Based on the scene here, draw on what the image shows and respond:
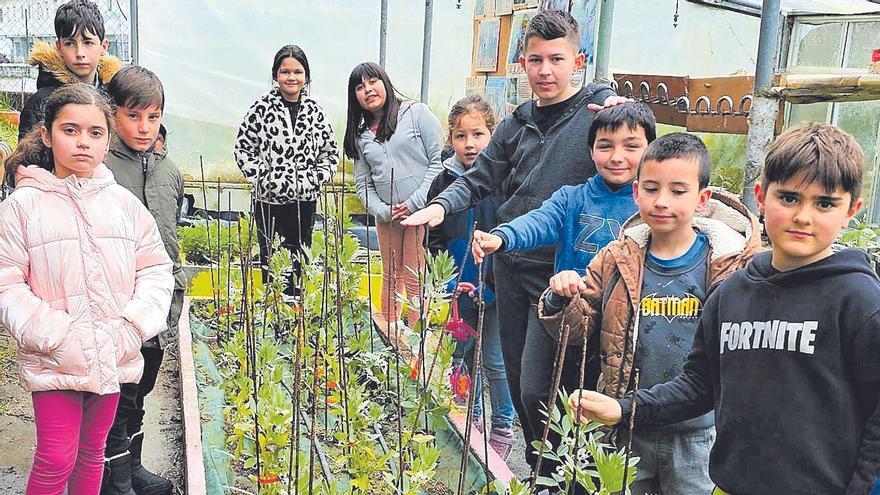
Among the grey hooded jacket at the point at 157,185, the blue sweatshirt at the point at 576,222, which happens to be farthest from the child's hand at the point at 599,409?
the grey hooded jacket at the point at 157,185

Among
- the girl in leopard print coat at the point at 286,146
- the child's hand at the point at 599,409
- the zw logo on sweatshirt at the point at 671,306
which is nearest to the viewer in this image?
the child's hand at the point at 599,409

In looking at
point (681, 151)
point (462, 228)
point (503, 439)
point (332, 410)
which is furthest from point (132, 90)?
point (503, 439)

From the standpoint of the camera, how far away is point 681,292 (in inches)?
75.4

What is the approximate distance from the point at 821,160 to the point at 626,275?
59cm

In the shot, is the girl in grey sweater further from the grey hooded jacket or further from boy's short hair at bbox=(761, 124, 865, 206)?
boy's short hair at bbox=(761, 124, 865, 206)

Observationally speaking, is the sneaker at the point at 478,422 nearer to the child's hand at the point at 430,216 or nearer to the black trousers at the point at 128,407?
the child's hand at the point at 430,216

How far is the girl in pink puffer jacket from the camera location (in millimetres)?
2129

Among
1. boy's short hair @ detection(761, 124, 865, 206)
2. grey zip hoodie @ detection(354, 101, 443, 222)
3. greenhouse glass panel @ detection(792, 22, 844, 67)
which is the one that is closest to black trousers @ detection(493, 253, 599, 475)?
boy's short hair @ detection(761, 124, 865, 206)

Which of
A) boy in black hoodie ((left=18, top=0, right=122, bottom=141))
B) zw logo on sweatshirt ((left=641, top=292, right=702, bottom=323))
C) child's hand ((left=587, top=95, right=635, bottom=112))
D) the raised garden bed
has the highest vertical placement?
boy in black hoodie ((left=18, top=0, right=122, bottom=141))

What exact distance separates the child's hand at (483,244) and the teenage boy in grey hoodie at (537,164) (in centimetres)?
34

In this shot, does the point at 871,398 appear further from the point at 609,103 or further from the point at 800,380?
the point at 609,103

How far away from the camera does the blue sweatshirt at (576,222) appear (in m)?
2.30

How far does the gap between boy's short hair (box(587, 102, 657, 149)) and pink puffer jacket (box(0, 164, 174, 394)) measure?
1326mm

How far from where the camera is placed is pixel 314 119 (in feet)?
14.6
